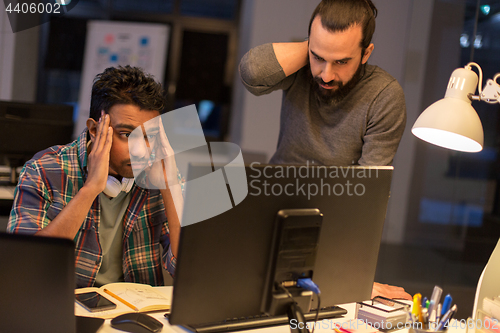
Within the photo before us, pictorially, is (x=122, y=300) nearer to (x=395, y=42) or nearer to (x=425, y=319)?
(x=425, y=319)

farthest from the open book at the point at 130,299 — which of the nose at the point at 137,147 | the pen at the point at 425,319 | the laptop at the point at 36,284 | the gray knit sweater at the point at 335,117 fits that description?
the gray knit sweater at the point at 335,117

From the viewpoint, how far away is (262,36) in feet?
13.7

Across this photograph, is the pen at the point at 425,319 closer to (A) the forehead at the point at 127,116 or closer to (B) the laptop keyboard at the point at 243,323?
(B) the laptop keyboard at the point at 243,323

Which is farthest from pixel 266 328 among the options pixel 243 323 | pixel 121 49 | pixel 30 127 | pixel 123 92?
pixel 121 49

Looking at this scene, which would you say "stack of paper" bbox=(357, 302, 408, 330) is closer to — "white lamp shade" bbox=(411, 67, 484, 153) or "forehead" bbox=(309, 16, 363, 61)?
"white lamp shade" bbox=(411, 67, 484, 153)

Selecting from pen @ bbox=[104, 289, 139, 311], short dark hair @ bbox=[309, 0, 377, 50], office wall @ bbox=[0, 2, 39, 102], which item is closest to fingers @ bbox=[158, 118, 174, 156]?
pen @ bbox=[104, 289, 139, 311]

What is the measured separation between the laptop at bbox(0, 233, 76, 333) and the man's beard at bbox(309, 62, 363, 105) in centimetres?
102

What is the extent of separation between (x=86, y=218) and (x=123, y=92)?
0.43 meters

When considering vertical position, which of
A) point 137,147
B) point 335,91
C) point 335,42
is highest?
point 335,42

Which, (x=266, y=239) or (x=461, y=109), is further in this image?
(x=461, y=109)

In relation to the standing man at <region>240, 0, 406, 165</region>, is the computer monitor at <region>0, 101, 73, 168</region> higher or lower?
lower

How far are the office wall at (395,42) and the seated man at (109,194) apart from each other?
102 inches

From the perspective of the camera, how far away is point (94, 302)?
1153 millimetres

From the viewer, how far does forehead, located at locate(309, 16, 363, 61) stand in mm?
1399
